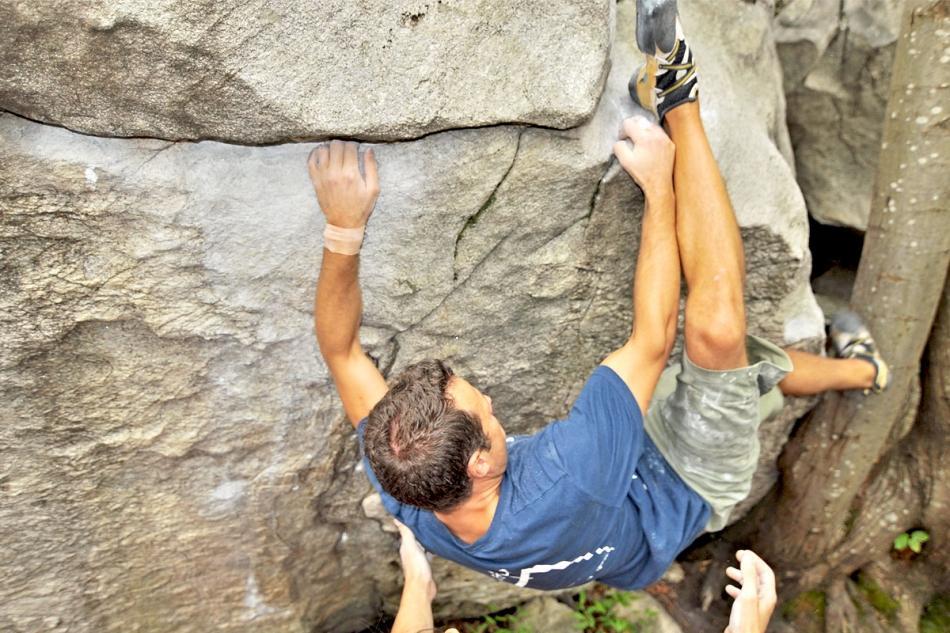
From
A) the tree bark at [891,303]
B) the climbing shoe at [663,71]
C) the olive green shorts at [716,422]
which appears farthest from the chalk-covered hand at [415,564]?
the tree bark at [891,303]

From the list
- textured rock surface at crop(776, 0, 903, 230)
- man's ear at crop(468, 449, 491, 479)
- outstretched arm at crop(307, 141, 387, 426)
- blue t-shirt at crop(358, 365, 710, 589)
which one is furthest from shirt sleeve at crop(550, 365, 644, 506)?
textured rock surface at crop(776, 0, 903, 230)

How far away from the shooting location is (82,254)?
2.02 meters

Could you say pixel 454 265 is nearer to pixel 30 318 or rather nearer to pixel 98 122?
pixel 98 122

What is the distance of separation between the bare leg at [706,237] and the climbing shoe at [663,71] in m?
0.04

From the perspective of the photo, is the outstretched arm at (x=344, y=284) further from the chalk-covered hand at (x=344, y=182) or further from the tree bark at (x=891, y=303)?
the tree bark at (x=891, y=303)

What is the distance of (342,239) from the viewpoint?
2.09 m

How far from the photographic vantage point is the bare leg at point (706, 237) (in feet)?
7.25

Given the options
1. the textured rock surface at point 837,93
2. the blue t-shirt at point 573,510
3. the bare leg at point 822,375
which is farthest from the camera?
the textured rock surface at point 837,93

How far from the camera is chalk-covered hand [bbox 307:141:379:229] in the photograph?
203cm

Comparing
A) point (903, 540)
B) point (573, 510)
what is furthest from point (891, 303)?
point (573, 510)

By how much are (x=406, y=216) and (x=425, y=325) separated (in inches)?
15.4

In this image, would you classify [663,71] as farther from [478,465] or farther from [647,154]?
[478,465]

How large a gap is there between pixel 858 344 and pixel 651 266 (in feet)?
3.51

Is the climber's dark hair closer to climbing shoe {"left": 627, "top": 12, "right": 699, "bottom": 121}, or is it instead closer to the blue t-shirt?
the blue t-shirt
